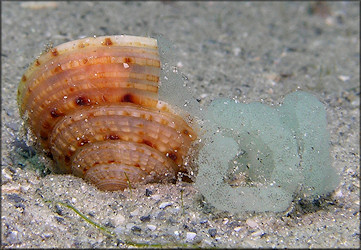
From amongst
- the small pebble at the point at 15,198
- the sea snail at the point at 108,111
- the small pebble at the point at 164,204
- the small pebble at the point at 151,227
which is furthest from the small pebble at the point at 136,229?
the small pebble at the point at 15,198

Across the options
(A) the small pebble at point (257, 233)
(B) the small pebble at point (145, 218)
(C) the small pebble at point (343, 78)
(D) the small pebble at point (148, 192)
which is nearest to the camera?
(A) the small pebble at point (257, 233)

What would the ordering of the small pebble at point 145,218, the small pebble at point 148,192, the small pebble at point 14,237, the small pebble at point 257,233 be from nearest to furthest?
1. the small pebble at point 14,237
2. the small pebble at point 257,233
3. the small pebble at point 145,218
4. the small pebble at point 148,192

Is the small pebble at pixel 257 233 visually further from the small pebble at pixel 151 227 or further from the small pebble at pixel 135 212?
the small pebble at pixel 135 212

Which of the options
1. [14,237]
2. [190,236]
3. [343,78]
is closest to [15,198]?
[14,237]

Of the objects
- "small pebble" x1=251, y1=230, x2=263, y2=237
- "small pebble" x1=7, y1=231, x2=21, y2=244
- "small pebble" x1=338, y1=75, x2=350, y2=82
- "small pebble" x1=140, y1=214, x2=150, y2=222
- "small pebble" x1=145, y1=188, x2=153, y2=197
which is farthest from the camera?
"small pebble" x1=338, y1=75, x2=350, y2=82

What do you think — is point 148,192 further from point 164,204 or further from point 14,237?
point 14,237

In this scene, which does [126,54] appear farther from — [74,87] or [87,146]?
[87,146]

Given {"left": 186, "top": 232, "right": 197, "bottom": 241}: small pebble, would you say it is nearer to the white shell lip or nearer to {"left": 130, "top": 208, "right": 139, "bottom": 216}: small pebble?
{"left": 130, "top": 208, "right": 139, "bottom": 216}: small pebble

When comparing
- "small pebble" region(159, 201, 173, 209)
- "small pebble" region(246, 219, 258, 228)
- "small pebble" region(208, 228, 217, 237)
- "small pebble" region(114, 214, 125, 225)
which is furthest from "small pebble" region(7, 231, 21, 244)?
"small pebble" region(246, 219, 258, 228)

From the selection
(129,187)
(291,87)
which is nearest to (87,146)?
(129,187)
